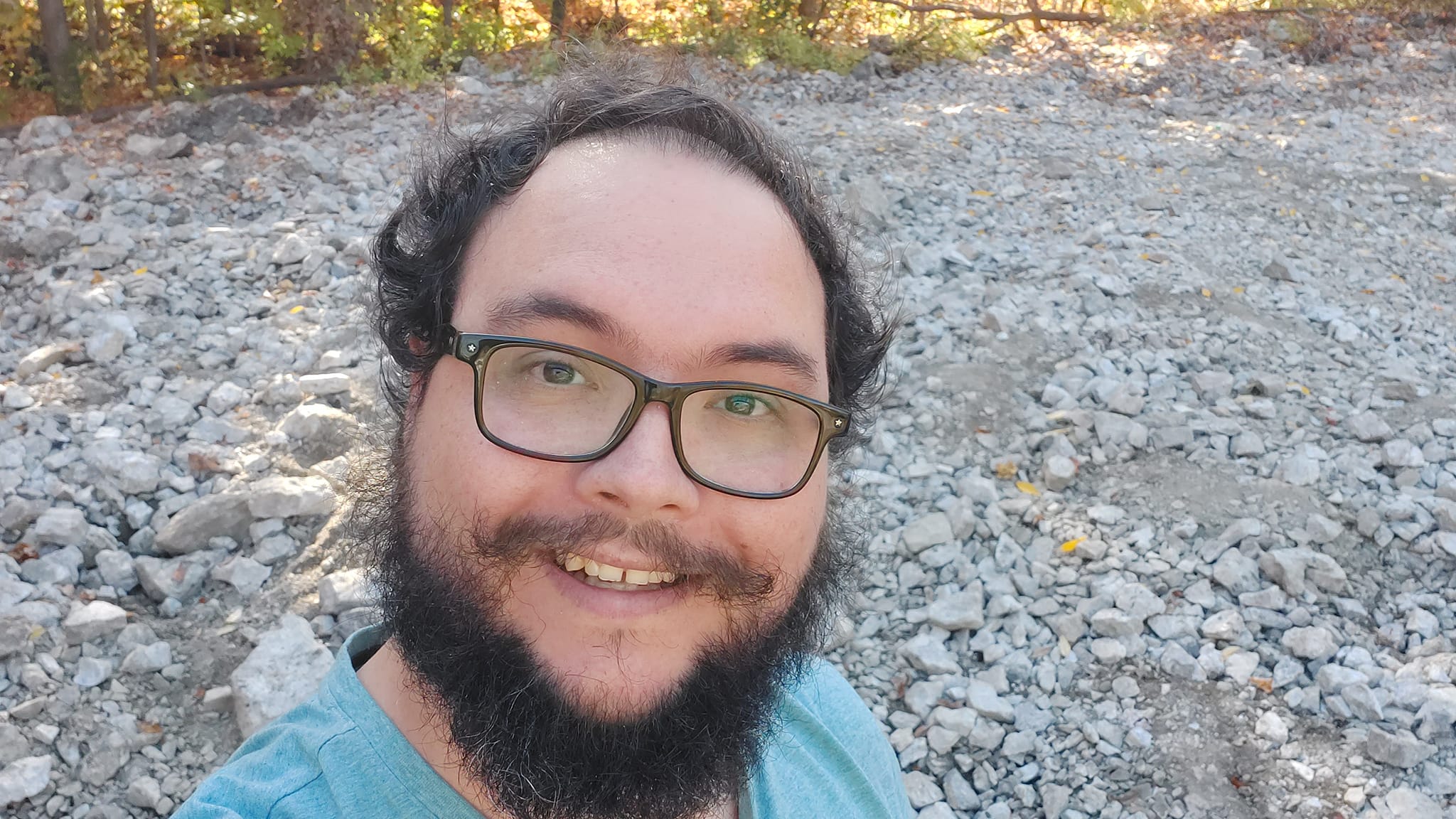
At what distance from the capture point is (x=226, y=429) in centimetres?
374

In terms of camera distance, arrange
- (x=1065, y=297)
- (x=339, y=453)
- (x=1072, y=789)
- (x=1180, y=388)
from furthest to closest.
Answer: (x=1065, y=297) → (x=1180, y=388) → (x=339, y=453) → (x=1072, y=789)

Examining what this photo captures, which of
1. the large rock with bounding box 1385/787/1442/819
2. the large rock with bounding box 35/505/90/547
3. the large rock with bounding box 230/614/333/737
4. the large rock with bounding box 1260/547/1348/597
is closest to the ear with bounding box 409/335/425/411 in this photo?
the large rock with bounding box 230/614/333/737

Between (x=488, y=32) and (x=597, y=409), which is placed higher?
(x=597, y=409)

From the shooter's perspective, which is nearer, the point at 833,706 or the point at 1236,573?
the point at 833,706

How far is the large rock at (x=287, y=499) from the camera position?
328 centimetres

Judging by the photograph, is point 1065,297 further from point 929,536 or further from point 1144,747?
point 1144,747

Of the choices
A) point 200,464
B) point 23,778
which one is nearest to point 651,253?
point 23,778

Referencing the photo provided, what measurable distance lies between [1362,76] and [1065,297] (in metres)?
5.39

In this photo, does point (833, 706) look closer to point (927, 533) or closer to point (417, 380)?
point (417, 380)

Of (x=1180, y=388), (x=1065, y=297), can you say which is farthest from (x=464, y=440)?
(x=1065, y=297)

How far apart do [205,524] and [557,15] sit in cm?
629

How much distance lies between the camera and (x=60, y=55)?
21.5 feet

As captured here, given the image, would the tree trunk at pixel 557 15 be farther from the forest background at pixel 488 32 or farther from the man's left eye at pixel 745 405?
the man's left eye at pixel 745 405

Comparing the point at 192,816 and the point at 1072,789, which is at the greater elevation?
the point at 192,816
